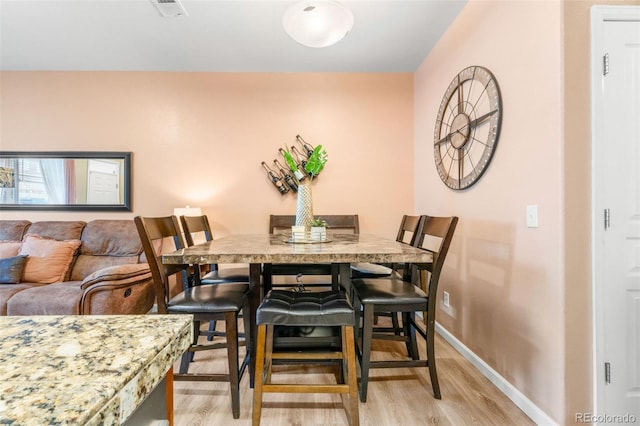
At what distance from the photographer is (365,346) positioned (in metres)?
1.59

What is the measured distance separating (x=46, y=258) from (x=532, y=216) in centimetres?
382

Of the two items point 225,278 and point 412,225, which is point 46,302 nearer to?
point 225,278

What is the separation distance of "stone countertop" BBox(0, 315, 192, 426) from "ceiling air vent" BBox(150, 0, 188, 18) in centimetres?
238

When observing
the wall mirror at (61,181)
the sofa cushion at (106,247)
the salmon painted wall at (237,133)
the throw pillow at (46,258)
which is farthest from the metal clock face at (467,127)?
the throw pillow at (46,258)

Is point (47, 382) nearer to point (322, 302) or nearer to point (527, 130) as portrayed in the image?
point (322, 302)

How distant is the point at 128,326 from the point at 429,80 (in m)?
3.14

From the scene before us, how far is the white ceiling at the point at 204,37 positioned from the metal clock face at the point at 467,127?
631mm

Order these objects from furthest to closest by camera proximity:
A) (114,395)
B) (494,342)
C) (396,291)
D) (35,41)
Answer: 1. (35,41)
2. (494,342)
3. (396,291)
4. (114,395)

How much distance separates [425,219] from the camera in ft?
6.60

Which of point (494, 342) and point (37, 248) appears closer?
point (494, 342)

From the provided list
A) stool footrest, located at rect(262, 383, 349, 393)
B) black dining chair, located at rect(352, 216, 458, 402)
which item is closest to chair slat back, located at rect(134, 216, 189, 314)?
stool footrest, located at rect(262, 383, 349, 393)

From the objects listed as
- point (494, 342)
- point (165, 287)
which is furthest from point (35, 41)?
point (494, 342)

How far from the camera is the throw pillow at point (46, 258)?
8.50 ft

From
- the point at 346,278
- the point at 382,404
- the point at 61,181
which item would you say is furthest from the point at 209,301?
the point at 61,181
